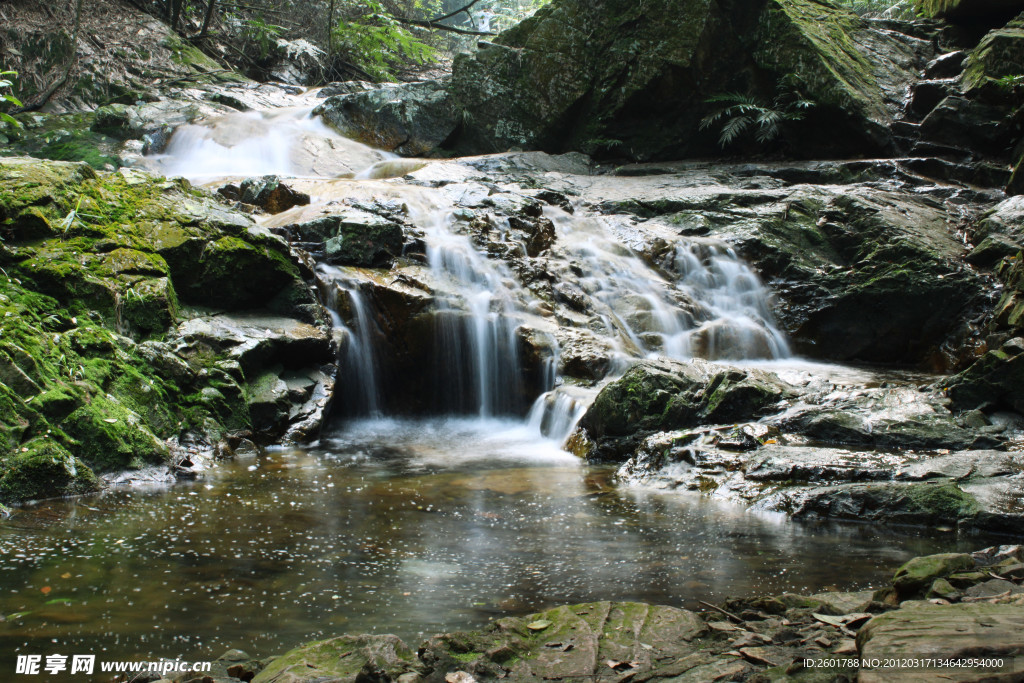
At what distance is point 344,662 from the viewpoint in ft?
7.10

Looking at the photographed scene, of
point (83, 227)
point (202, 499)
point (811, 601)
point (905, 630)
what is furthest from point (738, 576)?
point (83, 227)

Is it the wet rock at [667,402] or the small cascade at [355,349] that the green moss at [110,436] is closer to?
the small cascade at [355,349]

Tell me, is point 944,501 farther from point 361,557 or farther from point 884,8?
point 884,8

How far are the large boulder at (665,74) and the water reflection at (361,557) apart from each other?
11.0 metres

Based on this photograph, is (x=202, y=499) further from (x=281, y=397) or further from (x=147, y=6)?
(x=147, y=6)

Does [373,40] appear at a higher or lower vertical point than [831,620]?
higher

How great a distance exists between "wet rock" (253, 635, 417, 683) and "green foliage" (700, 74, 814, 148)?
1288 centimetres

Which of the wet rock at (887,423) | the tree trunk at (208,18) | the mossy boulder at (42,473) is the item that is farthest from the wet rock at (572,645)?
the tree trunk at (208,18)

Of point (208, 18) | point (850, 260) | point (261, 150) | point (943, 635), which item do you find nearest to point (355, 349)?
point (943, 635)

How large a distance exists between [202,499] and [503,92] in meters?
12.4

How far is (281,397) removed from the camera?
6434mm

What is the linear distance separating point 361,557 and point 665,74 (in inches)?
503

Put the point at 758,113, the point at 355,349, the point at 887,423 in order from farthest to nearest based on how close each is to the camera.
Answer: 1. the point at 758,113
2. the point at 355,349
3. the point at 887,423

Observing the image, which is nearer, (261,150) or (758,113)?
(261,150)
